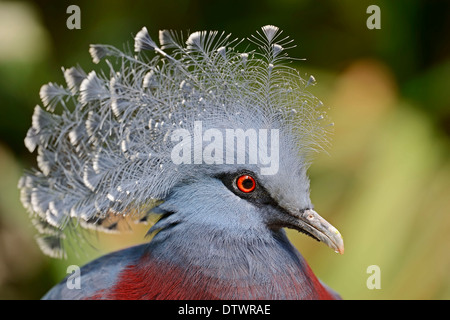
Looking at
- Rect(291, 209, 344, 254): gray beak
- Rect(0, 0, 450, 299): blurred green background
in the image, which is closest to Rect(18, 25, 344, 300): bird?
Rect(291, 209, 344, 254): gray beak

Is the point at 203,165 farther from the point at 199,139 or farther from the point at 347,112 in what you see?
the point at 347,112

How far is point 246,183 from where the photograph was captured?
158 centimetres

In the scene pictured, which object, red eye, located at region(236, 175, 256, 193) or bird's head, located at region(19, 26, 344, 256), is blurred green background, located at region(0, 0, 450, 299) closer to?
bird's head, located at region(19, 26, 344, 256)

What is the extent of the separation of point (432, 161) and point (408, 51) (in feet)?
2.42

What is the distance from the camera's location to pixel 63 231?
6.24 ft

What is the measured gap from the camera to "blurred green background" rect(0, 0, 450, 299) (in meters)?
2.87

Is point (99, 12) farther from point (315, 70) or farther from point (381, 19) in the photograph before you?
point (381, 19)

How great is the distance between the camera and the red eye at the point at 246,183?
5.16 feet

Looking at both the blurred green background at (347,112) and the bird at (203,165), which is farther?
the blurred green background at (347,112)

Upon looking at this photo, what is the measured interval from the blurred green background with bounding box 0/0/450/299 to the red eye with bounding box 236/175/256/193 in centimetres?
142

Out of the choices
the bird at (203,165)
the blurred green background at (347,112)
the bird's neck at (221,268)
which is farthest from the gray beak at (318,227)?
the blurred green background at (347,112)

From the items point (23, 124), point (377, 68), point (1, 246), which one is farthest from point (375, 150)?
point (1, 246)

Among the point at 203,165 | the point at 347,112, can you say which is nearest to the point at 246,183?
the point at 203,165

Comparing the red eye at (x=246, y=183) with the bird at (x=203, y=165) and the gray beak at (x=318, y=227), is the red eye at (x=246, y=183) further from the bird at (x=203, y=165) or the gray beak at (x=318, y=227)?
the gray beak at (x=318, y=227)
